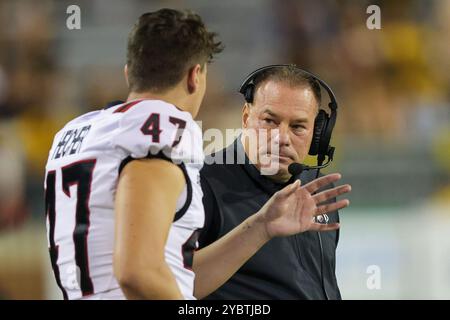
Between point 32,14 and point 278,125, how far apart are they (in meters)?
4.85

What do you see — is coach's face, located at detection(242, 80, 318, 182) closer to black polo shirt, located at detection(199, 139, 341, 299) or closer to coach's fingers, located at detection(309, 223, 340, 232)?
black polo shirt, located at detection(199, 139, 341, 299)

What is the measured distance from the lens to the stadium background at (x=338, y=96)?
212 inches

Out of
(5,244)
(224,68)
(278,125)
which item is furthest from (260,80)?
(224,68)

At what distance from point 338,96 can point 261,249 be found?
3924mm

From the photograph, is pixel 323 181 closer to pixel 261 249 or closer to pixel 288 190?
pixel 288 190

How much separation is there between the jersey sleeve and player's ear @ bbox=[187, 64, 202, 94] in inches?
4.9

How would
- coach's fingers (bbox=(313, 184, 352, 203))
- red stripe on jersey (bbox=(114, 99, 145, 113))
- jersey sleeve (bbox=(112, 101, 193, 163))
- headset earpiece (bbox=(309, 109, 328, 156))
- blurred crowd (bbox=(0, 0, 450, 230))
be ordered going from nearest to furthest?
jersey sleeve (bbox=(112, 101, 193, 163)) < red stripe on jersey (bbox=(114, 99, 145, 113)) < coach's fingers (bbox=(313, 184, 352, 203)) < headset earpiece (bbox=(309, 109, 328, 156)) < blurred crowd (bbox=(0, 0, 450, 230))

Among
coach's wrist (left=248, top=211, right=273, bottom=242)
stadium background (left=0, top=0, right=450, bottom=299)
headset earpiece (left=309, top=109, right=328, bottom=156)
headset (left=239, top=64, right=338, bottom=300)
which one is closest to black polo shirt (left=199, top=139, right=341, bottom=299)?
headset (left=239, top=64, right=338, bottom=300)

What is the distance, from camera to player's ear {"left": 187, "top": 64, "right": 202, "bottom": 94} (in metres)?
2.36

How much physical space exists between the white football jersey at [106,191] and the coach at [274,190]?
62cm

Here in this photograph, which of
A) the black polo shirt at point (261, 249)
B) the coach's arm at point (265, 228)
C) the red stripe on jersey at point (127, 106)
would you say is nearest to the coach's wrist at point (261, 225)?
the coach's arm at point (265, 228)

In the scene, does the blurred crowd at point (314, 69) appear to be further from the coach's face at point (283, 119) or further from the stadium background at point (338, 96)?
the coach's face at point (283, 119)

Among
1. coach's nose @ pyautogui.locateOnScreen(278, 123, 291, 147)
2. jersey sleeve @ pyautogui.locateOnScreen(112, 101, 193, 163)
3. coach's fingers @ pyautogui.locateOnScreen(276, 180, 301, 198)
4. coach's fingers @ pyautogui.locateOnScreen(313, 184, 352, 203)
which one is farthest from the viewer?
coach's nose @ pyautogui.locateOnScreen(278, 123, 291, 147)

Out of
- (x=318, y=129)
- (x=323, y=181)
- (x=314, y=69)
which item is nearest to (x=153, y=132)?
(x=323, y=181)
